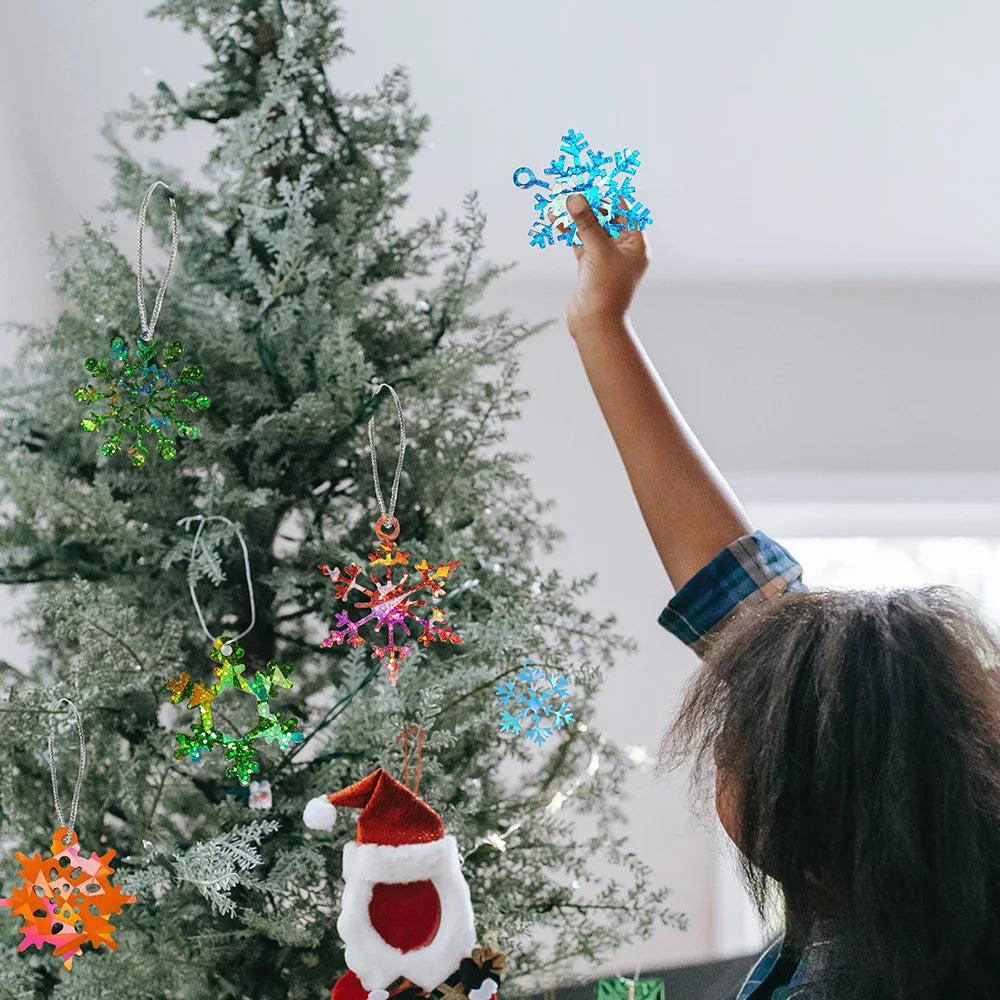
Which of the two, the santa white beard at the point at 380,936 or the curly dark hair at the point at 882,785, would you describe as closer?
the curly dark hair at the point at 882,785

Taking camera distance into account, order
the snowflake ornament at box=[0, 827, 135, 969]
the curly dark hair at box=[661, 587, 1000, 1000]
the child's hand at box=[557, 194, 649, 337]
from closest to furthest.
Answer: the curly dark hair at box=[661, 587, 1000, 1000] < the snowflake ornament at box=[0, 827, 135, 969] < the child's hand at box=[557, 194, 649, 337]

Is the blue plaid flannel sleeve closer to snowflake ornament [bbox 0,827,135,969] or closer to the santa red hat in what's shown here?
the santa red hat

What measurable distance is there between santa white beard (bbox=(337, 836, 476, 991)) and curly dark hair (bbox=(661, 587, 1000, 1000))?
0.27m

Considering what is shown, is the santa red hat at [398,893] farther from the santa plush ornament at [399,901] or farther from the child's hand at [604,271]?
the child's hand at [604,271]

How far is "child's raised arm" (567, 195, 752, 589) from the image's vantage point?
2.97ft

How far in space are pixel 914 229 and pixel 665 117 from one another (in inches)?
28.6

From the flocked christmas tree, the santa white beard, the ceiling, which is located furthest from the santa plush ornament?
the ceiling

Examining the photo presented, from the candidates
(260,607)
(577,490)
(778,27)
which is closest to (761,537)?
(260,607)

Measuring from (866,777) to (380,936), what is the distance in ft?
1.35

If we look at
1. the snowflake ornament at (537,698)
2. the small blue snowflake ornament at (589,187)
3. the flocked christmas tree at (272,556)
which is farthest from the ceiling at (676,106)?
the snowflake ornament at (537,698)

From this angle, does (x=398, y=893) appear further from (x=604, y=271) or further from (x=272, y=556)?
(x=604, y=271)

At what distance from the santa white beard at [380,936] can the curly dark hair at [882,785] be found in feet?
0.88

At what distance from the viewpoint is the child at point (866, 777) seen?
61cm

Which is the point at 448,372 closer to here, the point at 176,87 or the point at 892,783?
the point at 892,783
